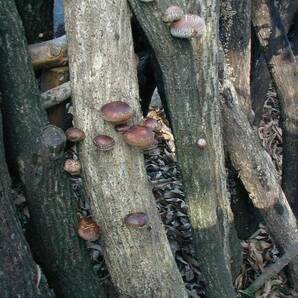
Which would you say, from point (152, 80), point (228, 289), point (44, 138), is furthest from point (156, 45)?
point (228, 289)

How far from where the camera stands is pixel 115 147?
2.71m

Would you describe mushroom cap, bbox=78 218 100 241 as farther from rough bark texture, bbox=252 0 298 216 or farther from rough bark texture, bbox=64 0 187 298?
rough bark texture, bbox=252 0 298 216

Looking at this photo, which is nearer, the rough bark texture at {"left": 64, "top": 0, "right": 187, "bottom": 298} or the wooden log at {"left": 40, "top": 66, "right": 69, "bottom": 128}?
the rough bark texture at {"left": 64, "top": 0, "right": 187, "bottom": 298}

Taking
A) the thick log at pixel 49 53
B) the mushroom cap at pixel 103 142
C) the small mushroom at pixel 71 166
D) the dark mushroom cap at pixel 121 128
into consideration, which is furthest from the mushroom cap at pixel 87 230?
the thick log at pixel 49 53

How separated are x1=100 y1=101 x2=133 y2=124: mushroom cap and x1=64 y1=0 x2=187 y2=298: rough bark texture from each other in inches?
2.9

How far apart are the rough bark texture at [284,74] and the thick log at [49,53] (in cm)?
168

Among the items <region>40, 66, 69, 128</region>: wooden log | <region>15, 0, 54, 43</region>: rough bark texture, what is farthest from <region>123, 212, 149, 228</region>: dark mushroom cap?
<region>15, 0, 54, 43</region>: rough bark texture

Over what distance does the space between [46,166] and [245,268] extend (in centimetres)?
210

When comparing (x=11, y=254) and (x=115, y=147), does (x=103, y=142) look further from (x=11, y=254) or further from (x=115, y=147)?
(x=11, y=254)

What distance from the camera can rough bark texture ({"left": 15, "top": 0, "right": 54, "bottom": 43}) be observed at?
3.04 meters

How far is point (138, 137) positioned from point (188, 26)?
2.05ft

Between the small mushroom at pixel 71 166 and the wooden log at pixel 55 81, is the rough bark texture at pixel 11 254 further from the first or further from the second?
the wooden log at pixel 55 81

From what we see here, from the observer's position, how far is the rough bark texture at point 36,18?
3.04 m

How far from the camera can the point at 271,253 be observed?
13.6 ft
